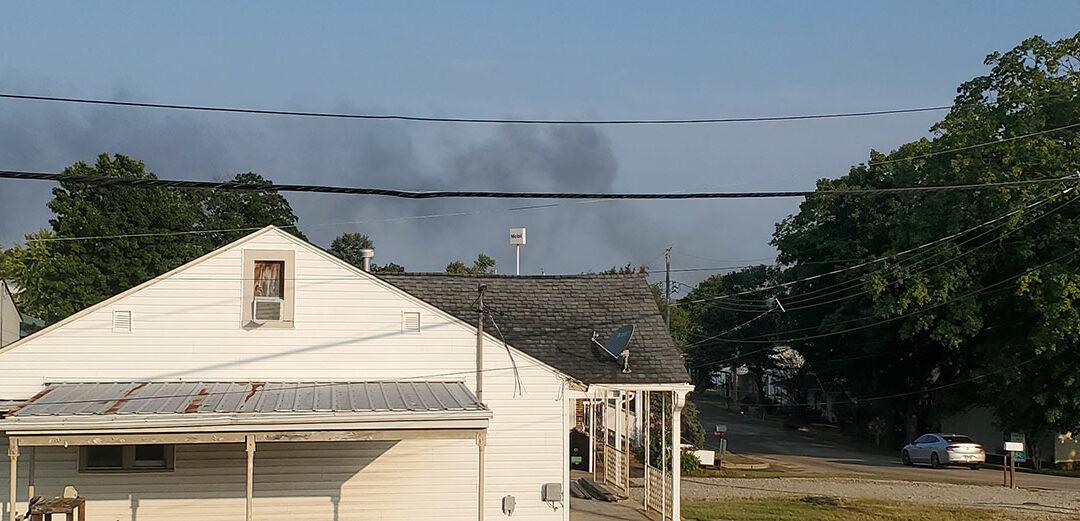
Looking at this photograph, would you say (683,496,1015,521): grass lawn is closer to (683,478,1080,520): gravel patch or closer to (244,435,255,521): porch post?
(683,478,1080,520): gravel patch

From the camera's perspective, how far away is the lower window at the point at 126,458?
18344 millimetres

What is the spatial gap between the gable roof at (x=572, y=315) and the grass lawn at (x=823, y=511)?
3.52 m

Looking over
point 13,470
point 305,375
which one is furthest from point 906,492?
point 13,470

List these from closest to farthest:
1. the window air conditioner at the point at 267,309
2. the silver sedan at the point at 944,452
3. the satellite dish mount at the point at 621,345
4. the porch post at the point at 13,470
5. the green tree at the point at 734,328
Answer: the porch post at the point at 13,470 < the window air conditioner at the point at 267,309 < the satellite dish mount at the point at 621,345 < the silver sedan at the point at 944,452 < the green tree at the point at 734,328

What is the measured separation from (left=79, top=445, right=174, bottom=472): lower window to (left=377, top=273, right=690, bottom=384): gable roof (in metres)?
6.56

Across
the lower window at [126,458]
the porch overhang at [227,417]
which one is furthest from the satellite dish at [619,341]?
the lower window at [126,458]

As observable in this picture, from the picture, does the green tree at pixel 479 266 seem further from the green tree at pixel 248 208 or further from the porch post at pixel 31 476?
the porch post at pixel 31 476

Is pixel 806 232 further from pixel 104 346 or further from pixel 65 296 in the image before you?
pixel 104 346

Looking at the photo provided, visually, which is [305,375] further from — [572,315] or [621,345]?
[572,315]

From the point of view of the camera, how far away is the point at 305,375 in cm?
1920

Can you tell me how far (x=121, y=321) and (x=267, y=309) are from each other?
2.35 meters

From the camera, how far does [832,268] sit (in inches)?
2002

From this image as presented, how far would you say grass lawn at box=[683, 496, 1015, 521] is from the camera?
23.2 meters

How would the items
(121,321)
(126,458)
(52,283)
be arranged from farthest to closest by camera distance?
(52,283), (121,321), (126,458)
